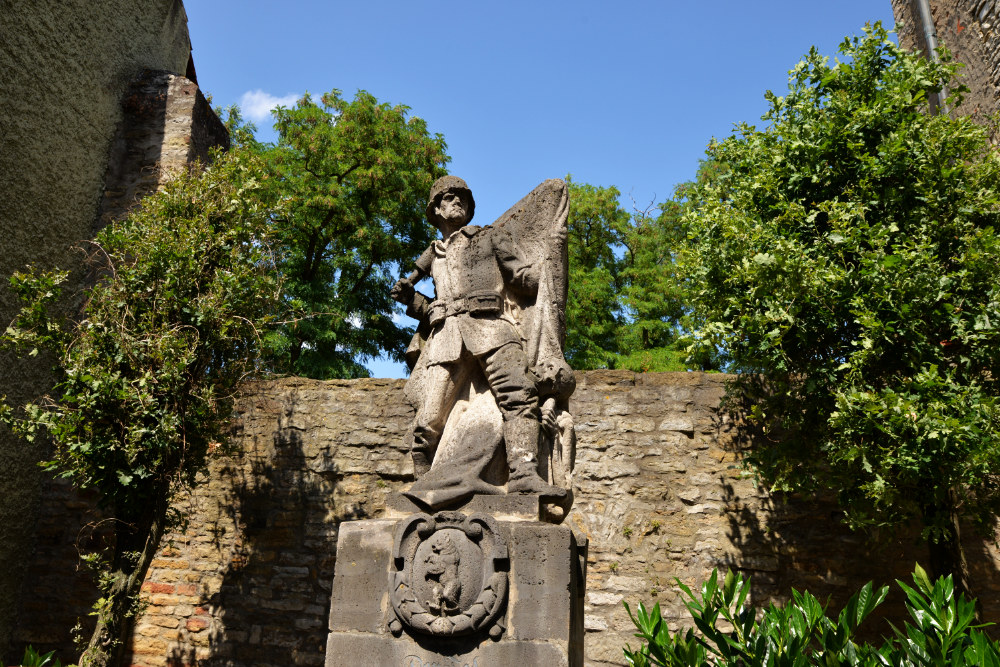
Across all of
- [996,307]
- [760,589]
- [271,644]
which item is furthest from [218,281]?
[996,307]

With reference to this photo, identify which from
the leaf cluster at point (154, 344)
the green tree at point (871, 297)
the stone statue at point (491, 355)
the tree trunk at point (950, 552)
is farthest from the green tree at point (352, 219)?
the tree trunk at point (950, 552)

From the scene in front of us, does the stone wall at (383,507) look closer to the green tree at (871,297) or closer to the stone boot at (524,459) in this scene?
the green tree at (871,297)

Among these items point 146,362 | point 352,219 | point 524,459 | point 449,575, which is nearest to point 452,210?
point 524,459

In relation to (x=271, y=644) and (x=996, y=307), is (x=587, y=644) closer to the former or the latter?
(x=271, y=644)

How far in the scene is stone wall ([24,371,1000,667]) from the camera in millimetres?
6562

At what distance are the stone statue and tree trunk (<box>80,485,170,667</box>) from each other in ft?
9.95

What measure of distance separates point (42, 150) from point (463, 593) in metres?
7.53

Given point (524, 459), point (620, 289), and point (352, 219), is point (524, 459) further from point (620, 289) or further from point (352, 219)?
point (620, 289)

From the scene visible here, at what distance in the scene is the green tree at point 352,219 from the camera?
40.4 feet

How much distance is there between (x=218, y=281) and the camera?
629 centimetres

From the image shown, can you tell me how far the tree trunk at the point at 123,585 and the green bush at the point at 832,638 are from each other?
4418 millimetres

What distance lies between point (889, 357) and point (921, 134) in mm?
1724

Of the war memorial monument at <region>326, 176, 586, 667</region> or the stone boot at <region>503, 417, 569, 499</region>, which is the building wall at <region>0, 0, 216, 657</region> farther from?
the stone boot at <region>503, 417, 569, 499</region>

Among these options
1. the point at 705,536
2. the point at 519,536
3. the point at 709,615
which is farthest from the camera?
the point at 705,536
